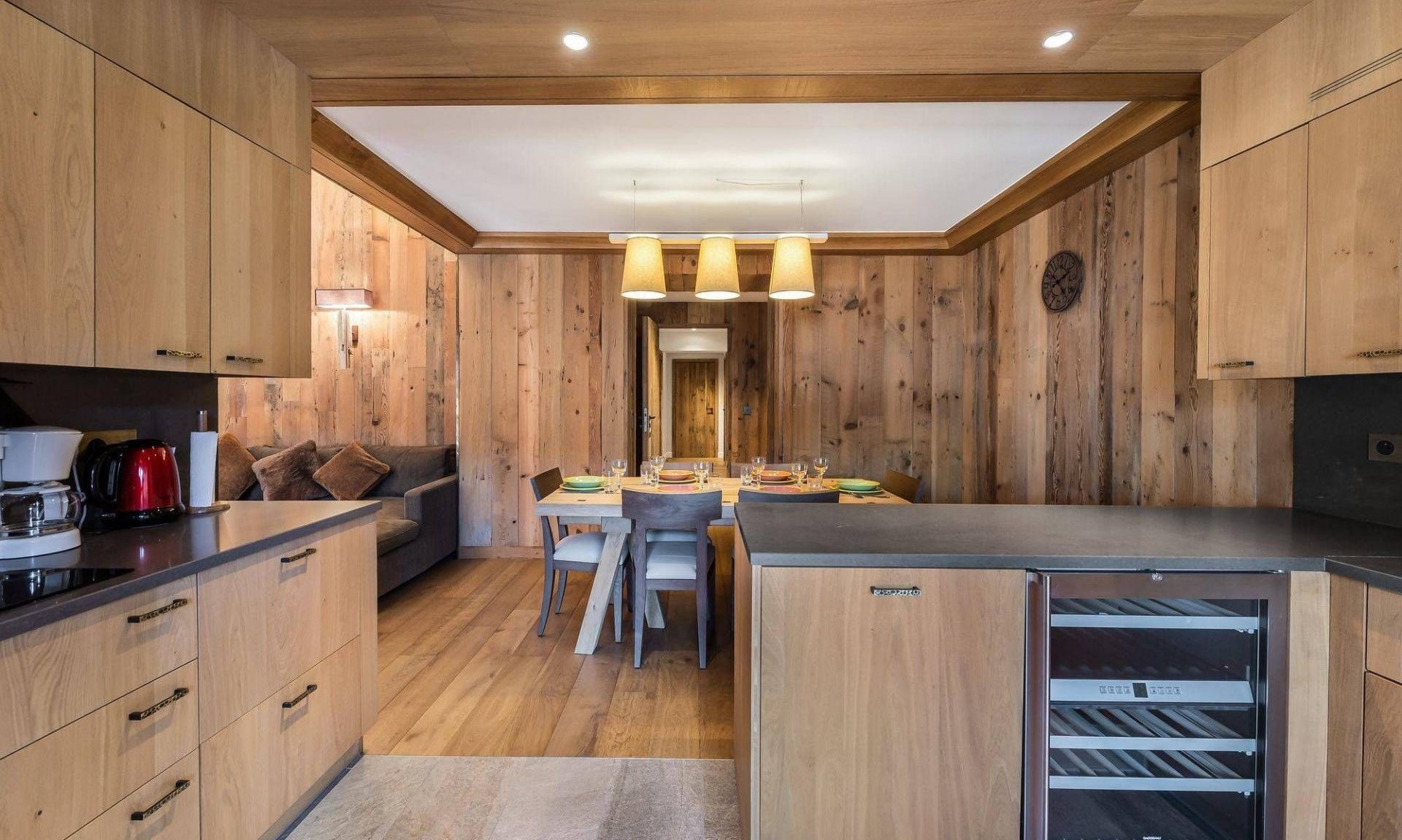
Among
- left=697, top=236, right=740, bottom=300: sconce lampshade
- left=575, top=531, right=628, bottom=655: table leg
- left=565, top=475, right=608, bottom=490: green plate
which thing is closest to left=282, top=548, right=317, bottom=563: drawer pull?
left=575, top=531, right=628, bottom=655: table leg

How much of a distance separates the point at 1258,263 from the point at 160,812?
10.1 ft

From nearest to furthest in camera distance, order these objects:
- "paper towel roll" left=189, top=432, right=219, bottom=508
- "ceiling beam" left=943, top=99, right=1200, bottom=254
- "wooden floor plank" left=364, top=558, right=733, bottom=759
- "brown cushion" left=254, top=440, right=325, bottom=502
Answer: "paper towel roll" left=189, top=432, right=219, bottom=508
"wooden floor plank" left=364, top=558, right=733, bottom=759
"ceiling beam" left=943, top=99, right=1200, bottom=254
"brown cushion" left=254, top=440, right=325, bottom=502

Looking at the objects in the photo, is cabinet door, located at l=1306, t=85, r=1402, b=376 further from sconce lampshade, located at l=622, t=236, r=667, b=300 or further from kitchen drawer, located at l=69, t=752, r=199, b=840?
kitchen drawer, located at l=69, t=752, r=199, b=840

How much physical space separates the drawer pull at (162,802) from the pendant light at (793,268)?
302 centimetres

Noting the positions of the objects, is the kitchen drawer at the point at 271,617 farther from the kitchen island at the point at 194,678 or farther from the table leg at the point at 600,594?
the table leg at the point at 600,594

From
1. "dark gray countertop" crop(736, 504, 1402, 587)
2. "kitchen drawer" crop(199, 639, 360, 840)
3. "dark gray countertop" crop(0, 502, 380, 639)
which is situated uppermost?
"dark gray countertop" crop(736, 504, 1402, 587)

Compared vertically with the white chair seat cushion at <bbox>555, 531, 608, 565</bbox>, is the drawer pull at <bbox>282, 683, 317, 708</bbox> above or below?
below

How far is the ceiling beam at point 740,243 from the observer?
14.8 feet

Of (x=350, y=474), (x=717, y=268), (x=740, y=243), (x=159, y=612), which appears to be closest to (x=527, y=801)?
(x=159, y=612)

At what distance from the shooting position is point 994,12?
174 centimetres

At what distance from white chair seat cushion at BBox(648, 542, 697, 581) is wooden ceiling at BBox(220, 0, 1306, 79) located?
208 centimetres

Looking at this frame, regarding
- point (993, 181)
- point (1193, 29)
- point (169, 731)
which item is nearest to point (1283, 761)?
point (1193, 29)

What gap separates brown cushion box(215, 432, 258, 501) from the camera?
4293 mm

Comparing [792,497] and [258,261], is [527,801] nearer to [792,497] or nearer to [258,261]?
[792,497]
